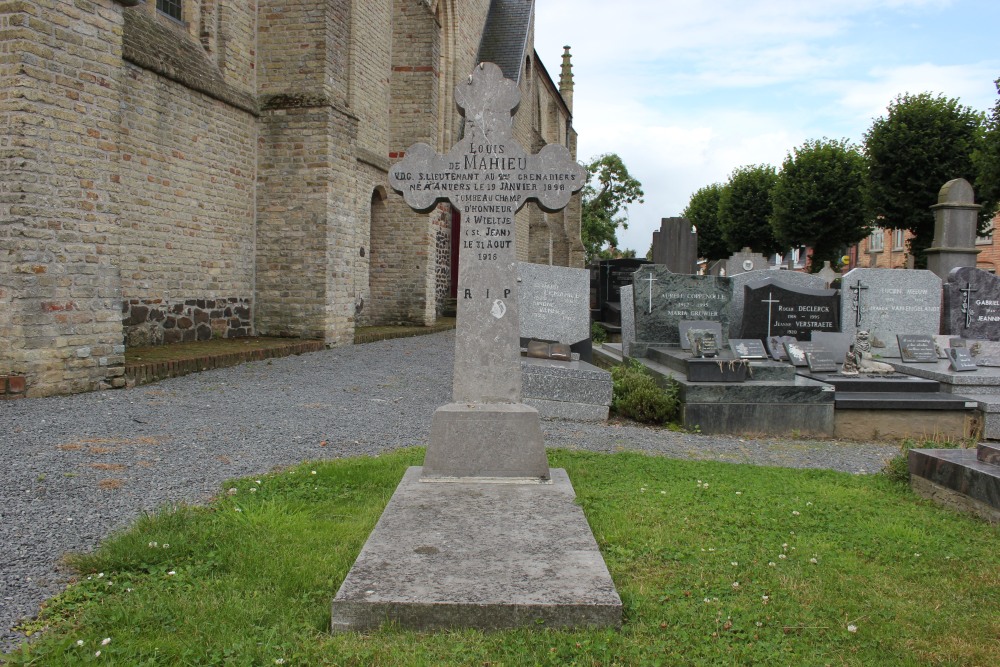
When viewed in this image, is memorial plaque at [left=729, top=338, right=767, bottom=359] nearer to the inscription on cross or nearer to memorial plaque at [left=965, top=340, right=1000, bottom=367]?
memorial plaque at [left=965, top=340, right=1000, bottom=367]

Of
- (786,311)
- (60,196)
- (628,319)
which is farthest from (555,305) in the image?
(60,196)

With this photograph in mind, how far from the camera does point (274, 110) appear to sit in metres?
12.6

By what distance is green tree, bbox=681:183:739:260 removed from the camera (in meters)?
48.4

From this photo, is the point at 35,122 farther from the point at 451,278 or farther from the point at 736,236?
the point at 736,236

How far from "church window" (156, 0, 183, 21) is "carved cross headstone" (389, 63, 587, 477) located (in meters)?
8.85

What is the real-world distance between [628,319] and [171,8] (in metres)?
8.43

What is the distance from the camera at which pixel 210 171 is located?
11477mm

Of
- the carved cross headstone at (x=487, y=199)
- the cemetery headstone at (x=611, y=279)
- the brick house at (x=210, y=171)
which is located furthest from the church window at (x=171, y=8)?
the cemetery headstone at (x=611, y=279)

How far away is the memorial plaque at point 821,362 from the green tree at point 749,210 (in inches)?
1286

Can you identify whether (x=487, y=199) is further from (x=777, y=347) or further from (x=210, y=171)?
(x=210, y=171)

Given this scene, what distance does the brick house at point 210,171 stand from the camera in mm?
7137

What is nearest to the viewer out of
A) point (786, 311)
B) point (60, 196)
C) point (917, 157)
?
point (60, 196)

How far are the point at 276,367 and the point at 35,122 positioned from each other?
4.25 meters

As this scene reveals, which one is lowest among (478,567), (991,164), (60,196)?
(478,567)
